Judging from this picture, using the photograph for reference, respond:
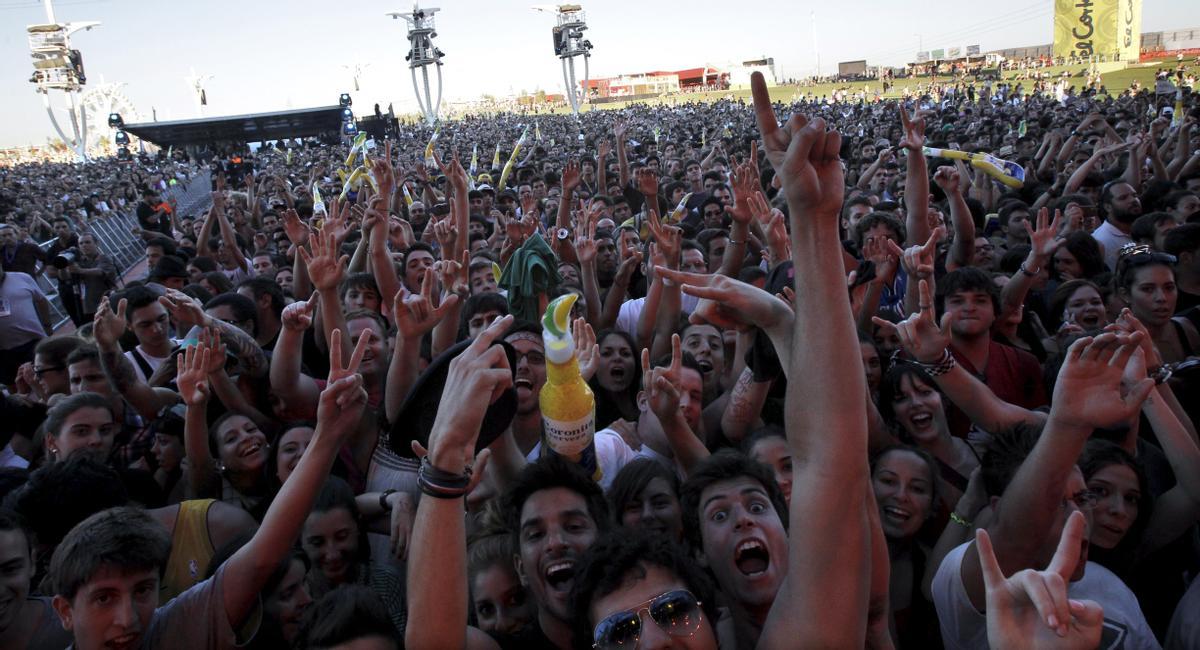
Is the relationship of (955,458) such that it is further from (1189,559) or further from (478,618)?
(478,618)

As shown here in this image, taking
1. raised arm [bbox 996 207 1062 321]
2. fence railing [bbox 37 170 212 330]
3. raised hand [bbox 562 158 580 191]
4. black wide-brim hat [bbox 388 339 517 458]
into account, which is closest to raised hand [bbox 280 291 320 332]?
black wide-brim hat [bbox 388 339 517 458]

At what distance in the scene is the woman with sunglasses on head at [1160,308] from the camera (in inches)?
143

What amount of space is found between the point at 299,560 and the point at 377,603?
592 millimetres

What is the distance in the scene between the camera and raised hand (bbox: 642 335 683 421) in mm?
2596

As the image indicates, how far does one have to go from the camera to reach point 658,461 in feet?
9.02

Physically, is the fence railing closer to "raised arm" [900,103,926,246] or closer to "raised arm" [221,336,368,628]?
"raised arm" [221,336,368,628]

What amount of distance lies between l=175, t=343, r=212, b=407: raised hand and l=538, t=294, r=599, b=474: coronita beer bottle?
1.50 metres

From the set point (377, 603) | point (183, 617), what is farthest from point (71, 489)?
point (377, 603)

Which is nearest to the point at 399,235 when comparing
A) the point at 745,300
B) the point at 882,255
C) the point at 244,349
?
the point at 244,349

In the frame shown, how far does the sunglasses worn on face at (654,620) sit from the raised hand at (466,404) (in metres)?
0.52

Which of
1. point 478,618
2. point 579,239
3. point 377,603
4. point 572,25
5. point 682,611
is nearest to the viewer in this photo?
point 682,611

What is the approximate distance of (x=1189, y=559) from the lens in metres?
2.49

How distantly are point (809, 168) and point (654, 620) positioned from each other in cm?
110

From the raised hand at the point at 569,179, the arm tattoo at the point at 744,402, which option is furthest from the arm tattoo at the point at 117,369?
the raised hand at the point at 569,179
